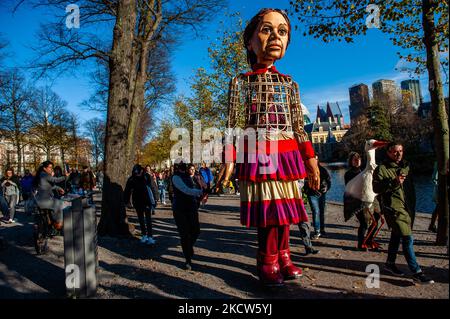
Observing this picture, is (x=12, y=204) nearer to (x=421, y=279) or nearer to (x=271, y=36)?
(x=271, y=36)

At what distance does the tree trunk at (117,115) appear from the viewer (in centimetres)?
755

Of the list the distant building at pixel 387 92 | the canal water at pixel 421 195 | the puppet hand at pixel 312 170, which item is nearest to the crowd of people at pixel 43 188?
the puppet hand at pixel 312 170

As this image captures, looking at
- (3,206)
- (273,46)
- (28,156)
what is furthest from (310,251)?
(28,156)

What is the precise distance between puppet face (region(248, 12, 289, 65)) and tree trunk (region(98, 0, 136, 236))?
4.68 metres

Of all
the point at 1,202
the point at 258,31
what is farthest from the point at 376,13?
the point at 1,202

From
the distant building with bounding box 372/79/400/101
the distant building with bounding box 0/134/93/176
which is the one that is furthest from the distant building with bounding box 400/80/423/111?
the distant building with bounding box 0/134/93/176

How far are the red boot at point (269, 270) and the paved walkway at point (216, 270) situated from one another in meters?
0.13

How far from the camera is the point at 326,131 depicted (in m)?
131

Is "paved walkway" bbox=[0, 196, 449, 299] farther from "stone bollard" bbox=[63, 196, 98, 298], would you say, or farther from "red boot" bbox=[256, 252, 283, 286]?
"stone bollard" bbox=[63, 196, 98, 298]

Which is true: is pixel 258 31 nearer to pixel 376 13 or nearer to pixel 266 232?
pixel 266 232

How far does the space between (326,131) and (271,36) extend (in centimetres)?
13431

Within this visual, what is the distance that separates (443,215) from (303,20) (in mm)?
4713

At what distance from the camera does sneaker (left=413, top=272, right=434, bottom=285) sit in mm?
3908

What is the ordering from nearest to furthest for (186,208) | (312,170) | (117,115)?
(312,170), (186,208), (117,115)
